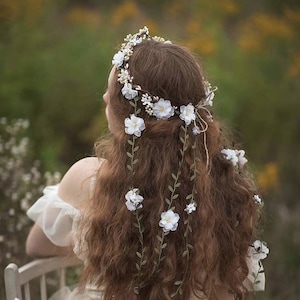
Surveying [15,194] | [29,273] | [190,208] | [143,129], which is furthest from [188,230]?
[15,194]

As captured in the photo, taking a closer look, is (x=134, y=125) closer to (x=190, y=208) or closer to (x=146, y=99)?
(x=146, y=99)

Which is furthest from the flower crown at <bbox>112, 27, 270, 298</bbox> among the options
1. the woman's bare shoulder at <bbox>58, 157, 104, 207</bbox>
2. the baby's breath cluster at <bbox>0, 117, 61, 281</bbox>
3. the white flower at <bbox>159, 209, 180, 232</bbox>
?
the baby's breath cluster at <bbox>0, 117, 61, 281</bbox>

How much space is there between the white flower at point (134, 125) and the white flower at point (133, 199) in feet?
0.48

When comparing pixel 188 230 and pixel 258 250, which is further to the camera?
pixel 258 250

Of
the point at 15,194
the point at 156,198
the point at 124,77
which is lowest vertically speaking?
the point at 15,194

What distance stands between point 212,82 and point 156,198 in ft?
7.55

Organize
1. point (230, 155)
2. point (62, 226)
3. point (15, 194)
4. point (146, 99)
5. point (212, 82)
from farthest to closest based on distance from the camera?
point (212, 82), point (15, 194), point (62, 226), point (230, 155), point (146, 99)

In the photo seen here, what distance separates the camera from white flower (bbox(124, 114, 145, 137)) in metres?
1.90

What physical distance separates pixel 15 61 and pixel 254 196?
7.36 ft

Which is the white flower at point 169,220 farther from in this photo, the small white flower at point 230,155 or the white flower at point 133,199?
the small white flower at point 230,155

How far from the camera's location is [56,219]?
7.29 feet

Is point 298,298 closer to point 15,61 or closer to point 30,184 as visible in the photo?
point 30,184

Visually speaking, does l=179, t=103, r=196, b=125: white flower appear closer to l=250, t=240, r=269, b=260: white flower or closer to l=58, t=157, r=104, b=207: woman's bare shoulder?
l=58, t=157, r=104, b=207: woman's bare shoulder

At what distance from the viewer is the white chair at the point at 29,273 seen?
2.04 meters
